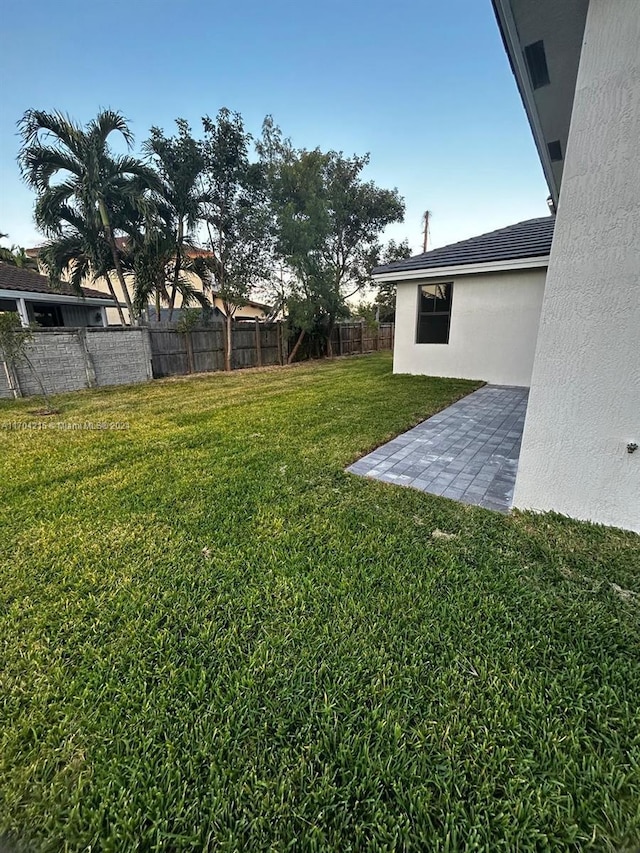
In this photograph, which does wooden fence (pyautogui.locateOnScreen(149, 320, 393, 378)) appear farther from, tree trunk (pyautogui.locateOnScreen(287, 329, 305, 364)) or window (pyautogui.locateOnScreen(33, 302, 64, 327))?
window (pyautogui.locateOnScreen(33, 302, 64, 327))

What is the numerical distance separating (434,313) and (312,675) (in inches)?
381

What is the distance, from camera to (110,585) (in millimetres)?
2189

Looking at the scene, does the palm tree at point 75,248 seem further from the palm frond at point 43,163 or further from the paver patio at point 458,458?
the paver patio at point 458,458

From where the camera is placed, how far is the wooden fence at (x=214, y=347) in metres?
11.1

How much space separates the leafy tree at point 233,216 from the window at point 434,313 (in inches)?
229

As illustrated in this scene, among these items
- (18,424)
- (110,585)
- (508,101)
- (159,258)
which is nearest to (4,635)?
(110,585)

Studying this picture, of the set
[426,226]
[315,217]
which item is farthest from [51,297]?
[426,226]

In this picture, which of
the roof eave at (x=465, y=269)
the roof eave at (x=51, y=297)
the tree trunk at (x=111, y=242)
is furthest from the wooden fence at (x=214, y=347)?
the roof eave at (x=465, y=269)

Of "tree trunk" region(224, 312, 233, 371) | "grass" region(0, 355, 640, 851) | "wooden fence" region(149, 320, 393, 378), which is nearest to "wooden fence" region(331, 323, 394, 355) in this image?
"wooden fence" region(149, 320, 393, 378)

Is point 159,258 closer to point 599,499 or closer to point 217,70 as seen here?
point 217,70

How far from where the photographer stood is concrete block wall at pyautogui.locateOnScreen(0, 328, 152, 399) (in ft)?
26.6

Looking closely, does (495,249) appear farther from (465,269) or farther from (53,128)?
(53,128)

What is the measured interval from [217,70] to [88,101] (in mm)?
3298

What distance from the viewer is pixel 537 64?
367 cm
